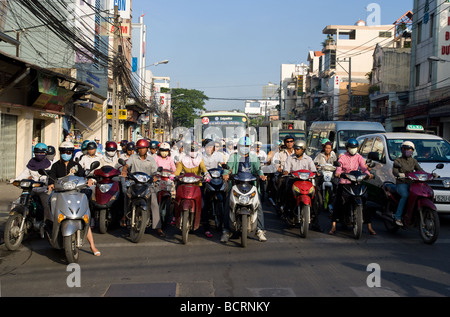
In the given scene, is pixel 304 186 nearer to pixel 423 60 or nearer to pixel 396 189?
pixel 396 189

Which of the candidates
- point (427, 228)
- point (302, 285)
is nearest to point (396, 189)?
point (427, 228)

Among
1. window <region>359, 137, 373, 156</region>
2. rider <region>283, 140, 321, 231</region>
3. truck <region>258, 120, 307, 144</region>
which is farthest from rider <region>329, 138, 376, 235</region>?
truck <region>258, 120, 307, 144</region>

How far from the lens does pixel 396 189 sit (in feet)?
26.5

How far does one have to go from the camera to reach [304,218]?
766 centimetres

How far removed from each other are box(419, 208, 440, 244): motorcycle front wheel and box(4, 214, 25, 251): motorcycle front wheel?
20.6ft

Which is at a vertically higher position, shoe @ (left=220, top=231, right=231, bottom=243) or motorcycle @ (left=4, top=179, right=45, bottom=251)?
motorcycle @ (left=4, top=179, right=45, bottom=251)

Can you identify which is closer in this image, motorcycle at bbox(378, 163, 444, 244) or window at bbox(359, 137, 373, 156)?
motorcycle at bbox(378, 163, 444, 244)

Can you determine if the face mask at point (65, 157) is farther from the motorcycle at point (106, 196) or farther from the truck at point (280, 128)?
the truck at point (280, 128)

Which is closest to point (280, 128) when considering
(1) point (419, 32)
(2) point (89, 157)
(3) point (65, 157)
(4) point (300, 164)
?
(1) point (419, 32)

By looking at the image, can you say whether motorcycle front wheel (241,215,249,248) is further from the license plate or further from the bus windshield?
the bus windshield

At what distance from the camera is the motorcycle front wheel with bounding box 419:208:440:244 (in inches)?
283

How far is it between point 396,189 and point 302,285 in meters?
3.84

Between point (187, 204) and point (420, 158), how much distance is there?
523 cm
